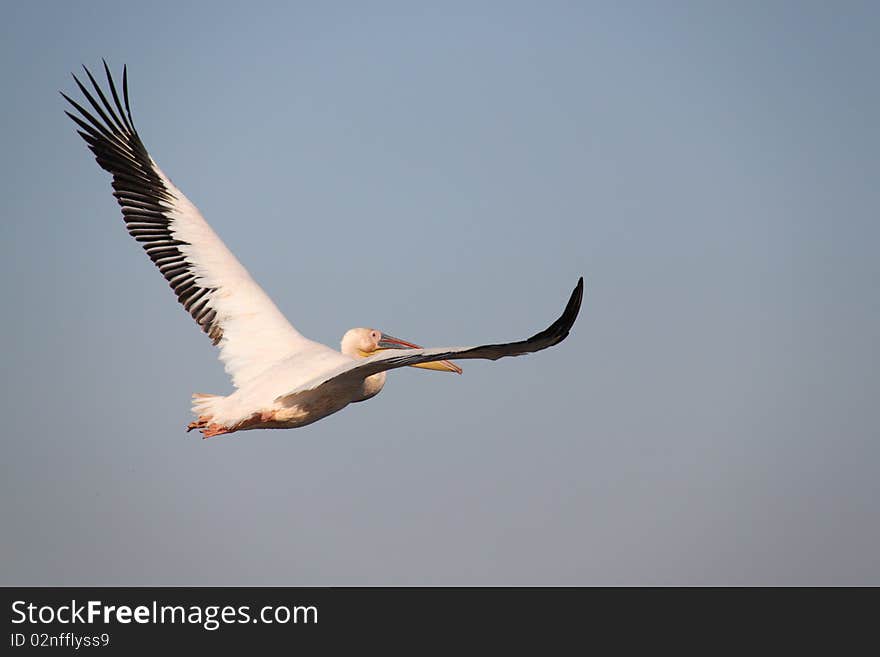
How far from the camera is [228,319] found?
39.4 ft

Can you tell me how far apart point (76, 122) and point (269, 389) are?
15.2 ft

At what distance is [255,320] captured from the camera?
11961 millimetres

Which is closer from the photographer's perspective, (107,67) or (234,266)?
(234,266)

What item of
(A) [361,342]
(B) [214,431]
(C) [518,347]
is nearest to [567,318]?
(C) [518,347]

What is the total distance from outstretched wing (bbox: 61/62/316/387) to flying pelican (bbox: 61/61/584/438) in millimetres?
11

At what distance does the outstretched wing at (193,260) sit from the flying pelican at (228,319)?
0.01m

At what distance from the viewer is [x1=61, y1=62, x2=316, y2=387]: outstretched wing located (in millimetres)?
11766

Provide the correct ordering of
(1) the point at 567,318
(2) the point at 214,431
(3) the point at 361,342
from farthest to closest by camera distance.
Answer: (3) the point at 361,342 < (2) the point at 214,431 < (1) the point at 567,318

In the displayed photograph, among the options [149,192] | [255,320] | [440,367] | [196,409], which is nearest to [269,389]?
[196,409]

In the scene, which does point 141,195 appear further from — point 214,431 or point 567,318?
point 567,318

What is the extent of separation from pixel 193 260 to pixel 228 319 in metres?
0.79

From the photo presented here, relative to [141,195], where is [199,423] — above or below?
below

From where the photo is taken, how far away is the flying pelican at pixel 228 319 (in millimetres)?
10656

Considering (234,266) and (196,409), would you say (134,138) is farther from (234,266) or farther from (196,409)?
(196,409)
